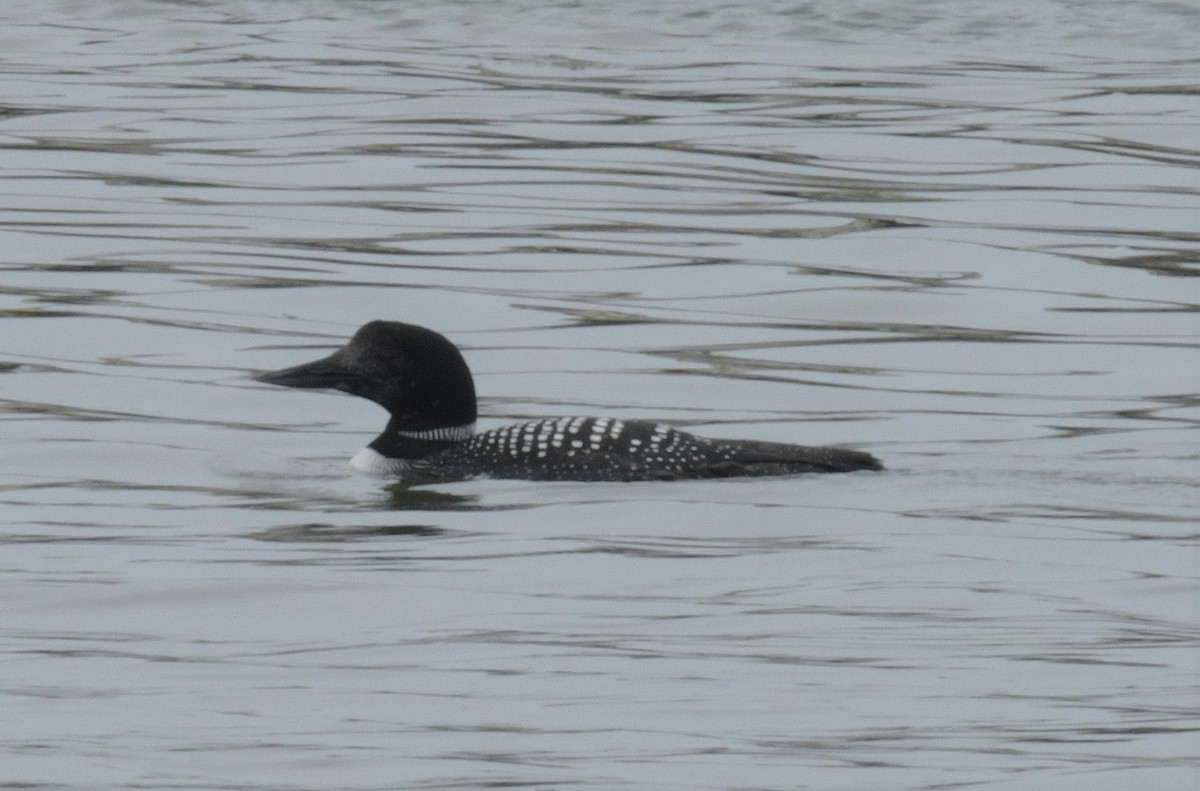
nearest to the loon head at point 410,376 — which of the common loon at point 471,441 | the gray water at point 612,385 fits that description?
the common loon at point 471,441

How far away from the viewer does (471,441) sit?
9.41 m

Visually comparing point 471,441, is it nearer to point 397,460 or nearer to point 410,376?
point 397,460

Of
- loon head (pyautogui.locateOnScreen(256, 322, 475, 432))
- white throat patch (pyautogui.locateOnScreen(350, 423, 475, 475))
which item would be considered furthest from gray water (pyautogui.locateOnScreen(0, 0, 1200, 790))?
loon head (pyautogui.locateOnScreen(256, 322, 475, 432))

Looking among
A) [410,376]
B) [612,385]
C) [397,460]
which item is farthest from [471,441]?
[612,385]

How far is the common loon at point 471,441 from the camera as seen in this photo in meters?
8.99

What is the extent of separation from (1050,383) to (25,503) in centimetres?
389

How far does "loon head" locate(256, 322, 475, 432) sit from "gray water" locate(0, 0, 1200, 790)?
0.98ft

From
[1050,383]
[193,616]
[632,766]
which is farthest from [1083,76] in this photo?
[632,766]

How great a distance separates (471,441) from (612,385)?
1.51 m

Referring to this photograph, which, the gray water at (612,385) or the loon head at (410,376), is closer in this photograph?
the gray water at (612,385)

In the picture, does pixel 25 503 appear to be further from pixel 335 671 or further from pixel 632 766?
pixel 632 766

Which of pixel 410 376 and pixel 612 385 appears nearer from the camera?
pixel 410 376

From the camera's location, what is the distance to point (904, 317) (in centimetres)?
1197

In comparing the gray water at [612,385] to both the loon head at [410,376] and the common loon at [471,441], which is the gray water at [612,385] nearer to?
the common loon at [471,441]
